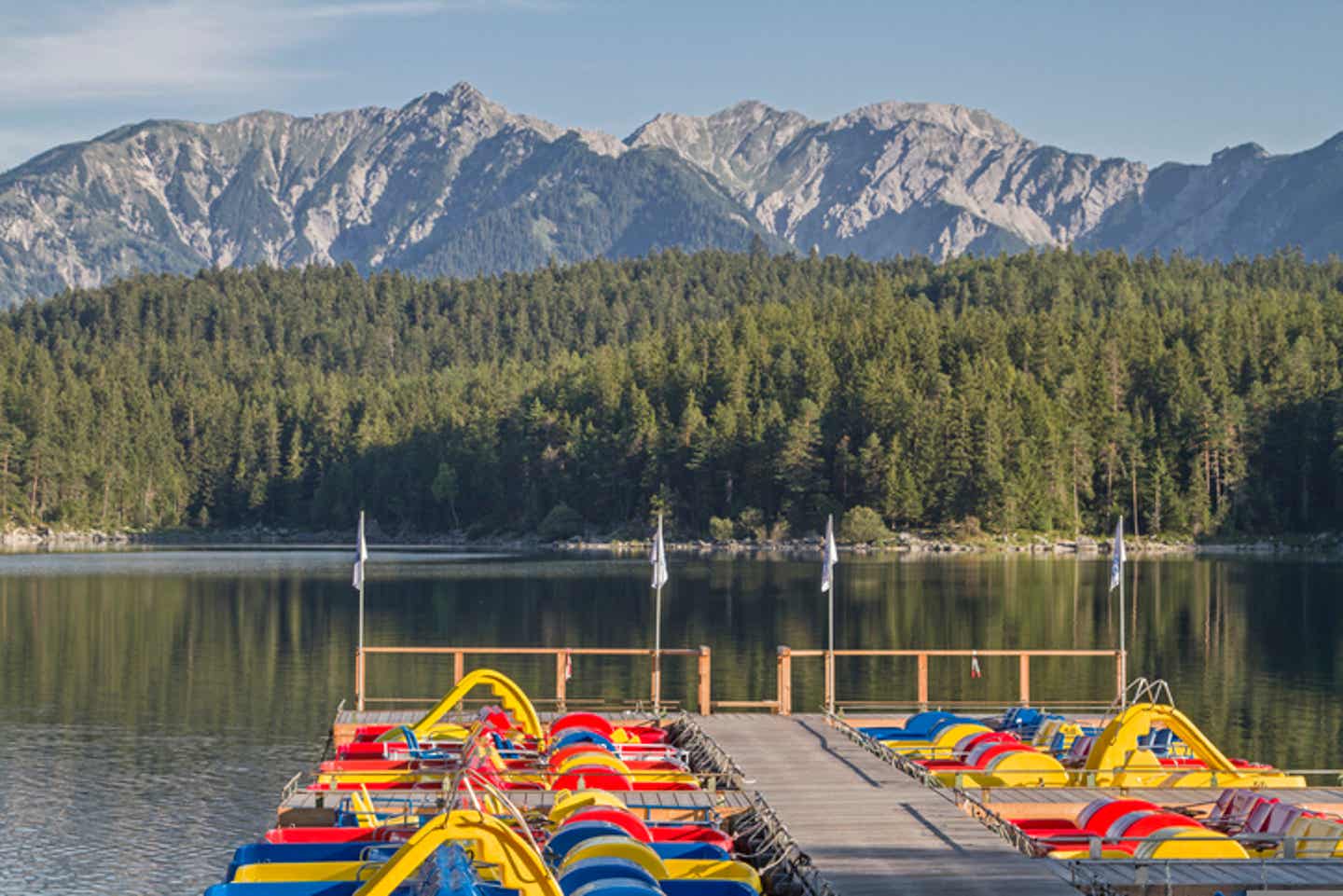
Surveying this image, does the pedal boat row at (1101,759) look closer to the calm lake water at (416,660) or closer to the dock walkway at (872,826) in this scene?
the dock walkway at (872,826)

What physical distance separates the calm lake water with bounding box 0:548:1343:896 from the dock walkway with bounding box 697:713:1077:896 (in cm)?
1028

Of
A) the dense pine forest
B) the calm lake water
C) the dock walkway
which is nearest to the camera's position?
the dock walkway

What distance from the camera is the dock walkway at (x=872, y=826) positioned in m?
21.0

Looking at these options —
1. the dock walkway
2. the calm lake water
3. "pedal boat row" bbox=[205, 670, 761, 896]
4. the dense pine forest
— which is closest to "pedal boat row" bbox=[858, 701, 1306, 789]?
the dock walkway

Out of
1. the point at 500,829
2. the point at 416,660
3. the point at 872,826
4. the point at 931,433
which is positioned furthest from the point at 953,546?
the point at 500,829

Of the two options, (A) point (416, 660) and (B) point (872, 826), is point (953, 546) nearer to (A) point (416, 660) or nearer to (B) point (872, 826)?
(A) point (416, 660)

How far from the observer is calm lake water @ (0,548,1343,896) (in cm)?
3691

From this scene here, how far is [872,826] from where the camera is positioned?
80.4ft

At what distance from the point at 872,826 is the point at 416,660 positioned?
4041cm

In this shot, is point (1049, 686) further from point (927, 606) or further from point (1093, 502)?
point (1093, 502)

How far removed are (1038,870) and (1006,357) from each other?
160 meters

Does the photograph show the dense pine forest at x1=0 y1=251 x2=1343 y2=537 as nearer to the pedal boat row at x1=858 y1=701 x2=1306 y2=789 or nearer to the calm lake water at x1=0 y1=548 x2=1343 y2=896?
the calm lake water at x1=0 y1=548 x2=1343 y2=896

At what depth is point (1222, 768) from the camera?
98.6 ft

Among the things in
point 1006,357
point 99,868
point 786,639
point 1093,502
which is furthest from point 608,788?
point 1006,357
